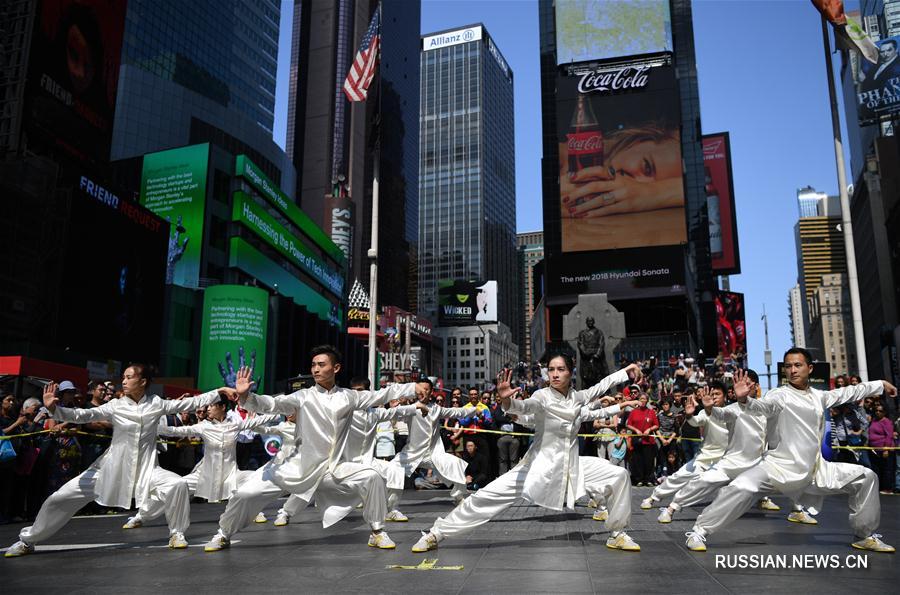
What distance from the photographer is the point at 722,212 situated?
334 ft

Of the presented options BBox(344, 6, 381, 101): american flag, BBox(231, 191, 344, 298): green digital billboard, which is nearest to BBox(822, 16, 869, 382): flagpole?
BBox(344, 6, 381, 101): american flag

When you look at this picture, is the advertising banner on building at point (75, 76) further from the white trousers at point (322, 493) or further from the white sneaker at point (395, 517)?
the white trousers at point (322, 493)

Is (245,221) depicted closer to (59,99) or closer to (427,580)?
(59,99)

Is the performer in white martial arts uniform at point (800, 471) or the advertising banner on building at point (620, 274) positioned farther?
the advertising banner on building at point (620, 274)

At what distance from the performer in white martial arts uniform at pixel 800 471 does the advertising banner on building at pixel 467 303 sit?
117m

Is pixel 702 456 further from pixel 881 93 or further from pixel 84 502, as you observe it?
pixel 881 93

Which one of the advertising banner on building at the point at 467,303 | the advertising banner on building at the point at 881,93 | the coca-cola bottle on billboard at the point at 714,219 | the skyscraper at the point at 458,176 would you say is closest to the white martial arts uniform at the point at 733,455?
the advertising banner on building at the point at 881,93

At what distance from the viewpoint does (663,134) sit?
73.6 meters

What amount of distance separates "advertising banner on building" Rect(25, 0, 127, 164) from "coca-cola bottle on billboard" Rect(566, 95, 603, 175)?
154 feet

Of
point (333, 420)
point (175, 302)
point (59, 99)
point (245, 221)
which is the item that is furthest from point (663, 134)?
point (333, 420)

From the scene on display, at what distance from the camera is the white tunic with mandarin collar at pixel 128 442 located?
7.25 meters

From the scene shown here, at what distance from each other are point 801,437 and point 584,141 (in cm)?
7177

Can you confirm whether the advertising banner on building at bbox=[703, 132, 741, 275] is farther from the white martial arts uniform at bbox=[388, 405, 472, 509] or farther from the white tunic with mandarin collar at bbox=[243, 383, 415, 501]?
the white tunic with mandarin collar at bbox=[243, 383, 415, 501]

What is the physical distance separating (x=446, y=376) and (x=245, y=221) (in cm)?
10468
